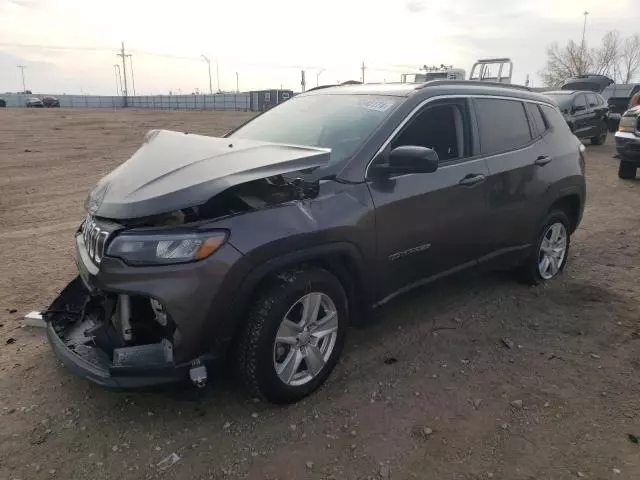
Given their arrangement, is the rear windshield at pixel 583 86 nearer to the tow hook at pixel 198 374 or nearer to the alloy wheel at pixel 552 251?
the alloy wheel at pixel 552 251

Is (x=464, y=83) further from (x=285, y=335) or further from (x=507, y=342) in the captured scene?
(x=285, y=335)

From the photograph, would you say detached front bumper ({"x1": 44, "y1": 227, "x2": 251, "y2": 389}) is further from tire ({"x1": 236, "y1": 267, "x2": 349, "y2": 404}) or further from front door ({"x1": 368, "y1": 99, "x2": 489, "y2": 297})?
front door ({"x1": 368, "y1": 99, "x2": 489, "y2": 297})

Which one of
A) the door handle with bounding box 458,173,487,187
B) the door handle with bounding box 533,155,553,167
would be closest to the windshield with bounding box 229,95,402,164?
the door handle with bounding box 458,173,487,187

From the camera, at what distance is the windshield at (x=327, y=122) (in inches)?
142

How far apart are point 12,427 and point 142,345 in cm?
92

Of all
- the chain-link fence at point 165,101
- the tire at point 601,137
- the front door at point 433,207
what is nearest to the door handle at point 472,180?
the front door at point 433,207

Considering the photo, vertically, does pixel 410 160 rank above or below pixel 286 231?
above

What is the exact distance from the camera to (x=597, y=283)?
5.22 m

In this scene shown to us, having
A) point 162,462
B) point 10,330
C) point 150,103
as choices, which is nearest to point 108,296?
point 162,462

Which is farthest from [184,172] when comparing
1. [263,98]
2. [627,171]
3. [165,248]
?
[263,98]

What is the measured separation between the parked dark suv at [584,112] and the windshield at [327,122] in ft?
43.4

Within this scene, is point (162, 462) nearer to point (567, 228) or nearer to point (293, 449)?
point (293, 449)

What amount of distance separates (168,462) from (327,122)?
2.45 metres

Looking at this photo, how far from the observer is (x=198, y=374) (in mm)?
→ 2729
